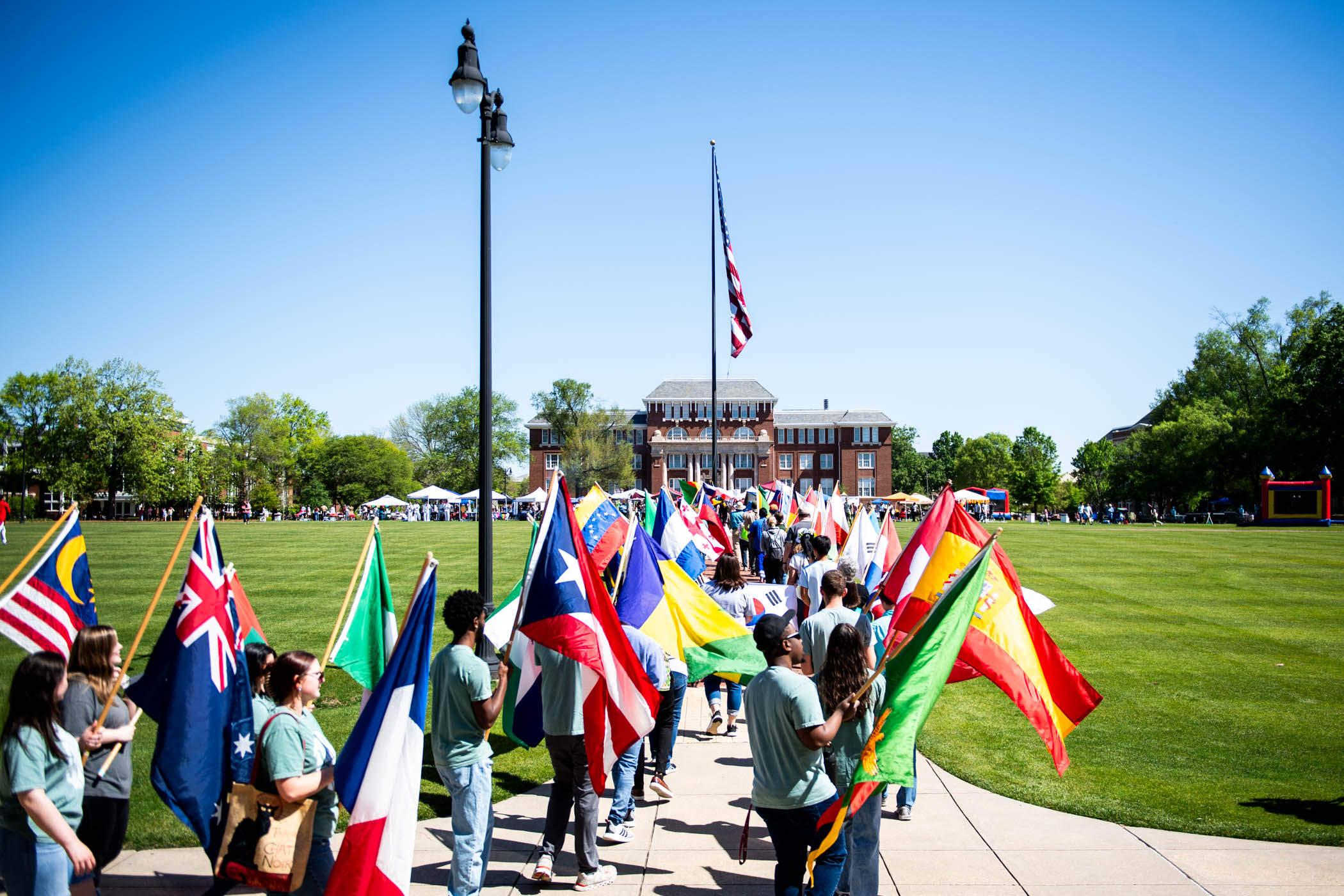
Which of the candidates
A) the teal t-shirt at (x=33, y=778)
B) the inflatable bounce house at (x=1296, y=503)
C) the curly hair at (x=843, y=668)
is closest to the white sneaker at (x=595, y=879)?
the curly hair at (x=843, y=668)

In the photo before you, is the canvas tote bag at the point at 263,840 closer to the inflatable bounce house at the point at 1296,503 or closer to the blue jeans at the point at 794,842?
the blue jeans at the point at 794,842

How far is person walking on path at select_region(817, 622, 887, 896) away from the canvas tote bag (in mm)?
2816

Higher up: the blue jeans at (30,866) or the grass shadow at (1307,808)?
the blue jeans at (30,866)

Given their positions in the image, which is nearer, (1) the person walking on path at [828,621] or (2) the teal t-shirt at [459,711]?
(2) the teal t-shirt at [459,711]

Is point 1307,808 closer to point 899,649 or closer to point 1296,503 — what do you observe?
point 899,649

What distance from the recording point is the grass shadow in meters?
7.24

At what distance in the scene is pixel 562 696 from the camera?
19.5 feet

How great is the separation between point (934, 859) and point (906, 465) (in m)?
145

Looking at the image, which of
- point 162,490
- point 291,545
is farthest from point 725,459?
point 291,545

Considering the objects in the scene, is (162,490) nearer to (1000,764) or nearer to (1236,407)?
(1000,764)

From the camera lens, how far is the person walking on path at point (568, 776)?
232 inches

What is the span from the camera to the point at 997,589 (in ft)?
19.5

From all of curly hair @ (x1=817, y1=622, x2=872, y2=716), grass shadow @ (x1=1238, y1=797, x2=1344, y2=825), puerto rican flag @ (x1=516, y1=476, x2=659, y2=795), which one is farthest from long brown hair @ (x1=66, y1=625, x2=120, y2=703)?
grass shadow @ (x1=1238, y1=797, x2=1344, y2=825)

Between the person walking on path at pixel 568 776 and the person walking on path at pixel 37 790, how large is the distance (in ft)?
8.88
